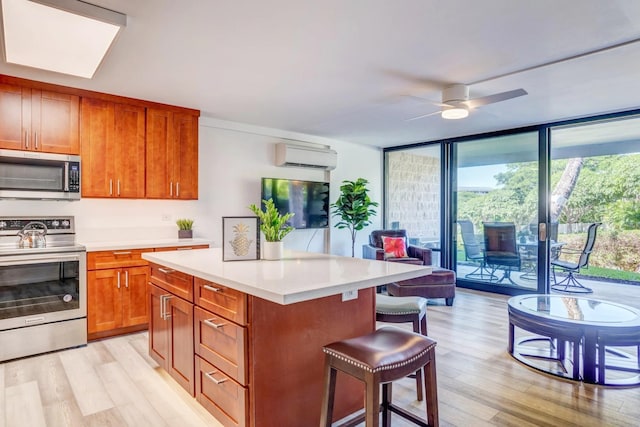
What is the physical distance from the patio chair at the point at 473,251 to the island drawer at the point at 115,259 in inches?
179

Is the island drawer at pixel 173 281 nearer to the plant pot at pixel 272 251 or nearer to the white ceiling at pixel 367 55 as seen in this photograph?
the plant pot at pixel 272 251

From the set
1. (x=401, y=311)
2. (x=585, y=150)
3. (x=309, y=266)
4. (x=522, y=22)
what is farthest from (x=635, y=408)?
(x=585, y=150)

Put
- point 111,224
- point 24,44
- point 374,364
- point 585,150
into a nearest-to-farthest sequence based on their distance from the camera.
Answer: point 374,364 < point 24,44 < point 111,224 < point 585,150

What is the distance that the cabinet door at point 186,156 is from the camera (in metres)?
4.12

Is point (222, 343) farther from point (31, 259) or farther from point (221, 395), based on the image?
point (31, 259)

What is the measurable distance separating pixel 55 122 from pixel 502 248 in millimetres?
5698

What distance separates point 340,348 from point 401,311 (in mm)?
865

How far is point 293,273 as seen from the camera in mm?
1835

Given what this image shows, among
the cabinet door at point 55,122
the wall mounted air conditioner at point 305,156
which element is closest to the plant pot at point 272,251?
the cabinet door at point 55,122

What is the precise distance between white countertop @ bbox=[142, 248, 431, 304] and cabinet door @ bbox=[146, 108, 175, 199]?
1684mm

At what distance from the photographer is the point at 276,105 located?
413 centimetres

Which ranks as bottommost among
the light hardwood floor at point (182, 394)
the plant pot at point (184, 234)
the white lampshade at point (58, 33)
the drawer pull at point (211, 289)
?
the light hardwood floor at point (182, 394)

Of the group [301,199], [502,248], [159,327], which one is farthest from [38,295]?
[502,248]

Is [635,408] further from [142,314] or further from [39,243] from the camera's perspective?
[39,243]
